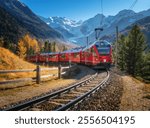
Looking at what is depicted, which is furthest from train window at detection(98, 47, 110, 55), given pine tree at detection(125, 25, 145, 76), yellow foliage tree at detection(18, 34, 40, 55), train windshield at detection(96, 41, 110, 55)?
yellow foliage tree at detection(18, 34, 40, 55)

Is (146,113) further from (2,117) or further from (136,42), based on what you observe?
(136,42)

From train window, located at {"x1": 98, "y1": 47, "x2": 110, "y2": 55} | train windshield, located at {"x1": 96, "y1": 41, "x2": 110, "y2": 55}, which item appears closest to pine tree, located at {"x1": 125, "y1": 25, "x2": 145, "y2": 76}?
train windshield, located at {"x1": 96, "y1": 41, "x2": 110, "y2": 55}

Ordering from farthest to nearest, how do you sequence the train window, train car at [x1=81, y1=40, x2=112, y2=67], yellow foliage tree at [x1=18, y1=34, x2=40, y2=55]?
yellow foliage tree at [x1=18, y1=34, x2=40, y2=55], the train window, train car at [x1=81, y1=40, x2=112, y2=67]

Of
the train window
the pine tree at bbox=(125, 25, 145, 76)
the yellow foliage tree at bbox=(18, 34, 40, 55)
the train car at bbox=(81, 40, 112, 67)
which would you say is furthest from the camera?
the yellow foliage tree at bbox=(18, 34, 40, 55)

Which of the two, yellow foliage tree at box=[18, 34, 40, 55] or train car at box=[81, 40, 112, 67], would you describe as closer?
train car at box=[81, 40, 112, 67]

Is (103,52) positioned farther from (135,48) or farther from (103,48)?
(135,48)

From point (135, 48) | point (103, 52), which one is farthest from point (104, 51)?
point (135, 48)

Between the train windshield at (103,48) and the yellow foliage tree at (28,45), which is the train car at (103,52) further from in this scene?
the yellow foliage tree at (28,45)

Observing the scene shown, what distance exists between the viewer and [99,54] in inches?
1275

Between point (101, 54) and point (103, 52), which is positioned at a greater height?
point (103, 52)

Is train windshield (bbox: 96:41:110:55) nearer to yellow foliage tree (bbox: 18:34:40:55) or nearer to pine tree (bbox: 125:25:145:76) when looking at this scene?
pine tree (bbox: 125:25:145:76)

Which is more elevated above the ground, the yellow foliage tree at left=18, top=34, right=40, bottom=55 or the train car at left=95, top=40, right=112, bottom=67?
the yellow foliage tree at left=18, top=34, right=40, bottom=55

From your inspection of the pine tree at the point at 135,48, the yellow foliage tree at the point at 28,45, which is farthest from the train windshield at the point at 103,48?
the yellow foliage tree at the point at 28,45

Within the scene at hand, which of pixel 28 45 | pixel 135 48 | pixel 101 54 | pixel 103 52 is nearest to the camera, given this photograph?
pixel 101 54
